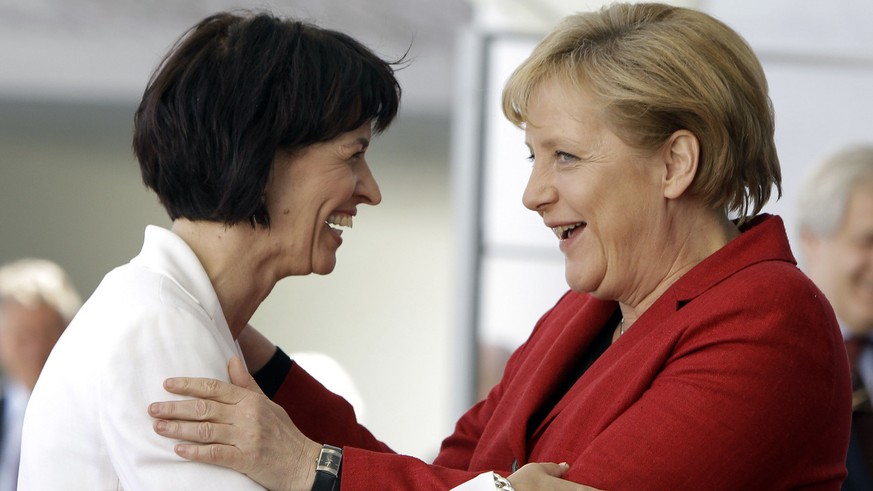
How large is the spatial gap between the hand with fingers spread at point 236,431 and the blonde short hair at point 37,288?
3.54 metres

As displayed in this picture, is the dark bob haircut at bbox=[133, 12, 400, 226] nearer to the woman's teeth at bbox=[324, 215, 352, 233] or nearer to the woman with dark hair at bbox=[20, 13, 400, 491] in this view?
the woman with dark hair at bbox=[20, 13, 400, 491]

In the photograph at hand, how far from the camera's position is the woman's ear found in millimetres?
1992

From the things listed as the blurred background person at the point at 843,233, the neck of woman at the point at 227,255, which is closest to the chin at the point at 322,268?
the neck of woman at the point at 227,255

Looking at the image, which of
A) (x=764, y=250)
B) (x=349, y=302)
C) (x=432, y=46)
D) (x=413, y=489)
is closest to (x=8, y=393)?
(x=413, y=489)

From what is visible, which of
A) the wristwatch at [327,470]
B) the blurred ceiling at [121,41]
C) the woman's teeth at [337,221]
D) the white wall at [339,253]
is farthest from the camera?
the blurred ceiling at [121,41]

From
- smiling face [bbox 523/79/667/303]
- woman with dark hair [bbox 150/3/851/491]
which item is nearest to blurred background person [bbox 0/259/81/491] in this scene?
woman with dark hair [bbox 150/3/851/491]

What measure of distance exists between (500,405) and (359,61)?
29.4 inches

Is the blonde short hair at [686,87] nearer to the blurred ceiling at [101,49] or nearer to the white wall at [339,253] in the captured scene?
the white wall at [339,253]

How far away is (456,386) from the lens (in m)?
4.43

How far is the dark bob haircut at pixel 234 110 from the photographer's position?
6.42 ft

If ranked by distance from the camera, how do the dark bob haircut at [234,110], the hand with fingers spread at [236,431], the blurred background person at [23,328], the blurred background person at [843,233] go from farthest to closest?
the blurred background person at [23,328]
the blurred background person at [843,233]
the dark bob haircut at [234,110]
the hand with fingers spread at [236,431]

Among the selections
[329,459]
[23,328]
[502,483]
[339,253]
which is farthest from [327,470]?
[339,253]

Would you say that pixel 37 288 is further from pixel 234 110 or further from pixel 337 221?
pixel 234 110

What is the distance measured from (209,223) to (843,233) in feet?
6.61
